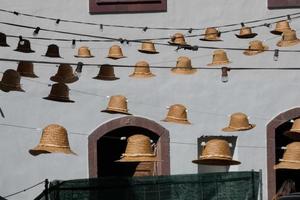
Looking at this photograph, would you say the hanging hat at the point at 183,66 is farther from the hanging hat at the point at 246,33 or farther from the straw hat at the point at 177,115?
the hanging hat at the point at 246,33

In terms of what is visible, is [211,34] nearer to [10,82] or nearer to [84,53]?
[84,53]

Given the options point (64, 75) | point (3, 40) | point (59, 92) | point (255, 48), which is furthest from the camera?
point (255, 48)

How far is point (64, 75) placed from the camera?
45.4 ft

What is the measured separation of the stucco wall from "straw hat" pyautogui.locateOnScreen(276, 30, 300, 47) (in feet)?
3.01

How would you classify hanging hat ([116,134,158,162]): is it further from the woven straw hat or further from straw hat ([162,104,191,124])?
straw hat ([162,104,191,124])

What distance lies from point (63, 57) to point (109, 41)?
3.17 ft

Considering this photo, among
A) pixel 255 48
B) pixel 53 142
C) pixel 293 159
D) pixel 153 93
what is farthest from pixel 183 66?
pixel 53 142

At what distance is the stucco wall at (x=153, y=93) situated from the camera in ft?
49.5

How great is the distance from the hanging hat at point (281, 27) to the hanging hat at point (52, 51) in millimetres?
4216

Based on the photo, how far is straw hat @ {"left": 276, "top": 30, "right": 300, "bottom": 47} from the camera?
14.4 m

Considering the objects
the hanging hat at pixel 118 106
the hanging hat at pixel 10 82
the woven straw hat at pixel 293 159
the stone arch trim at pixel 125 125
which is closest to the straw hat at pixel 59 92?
the hanging hat at pixel 118 106

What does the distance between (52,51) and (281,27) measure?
4.43 metres

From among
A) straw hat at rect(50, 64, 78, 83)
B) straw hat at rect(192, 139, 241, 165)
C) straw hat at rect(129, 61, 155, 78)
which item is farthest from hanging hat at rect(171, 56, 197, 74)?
straw hat at rect(192, 139, 241, 165)

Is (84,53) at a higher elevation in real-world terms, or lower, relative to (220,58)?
higher
